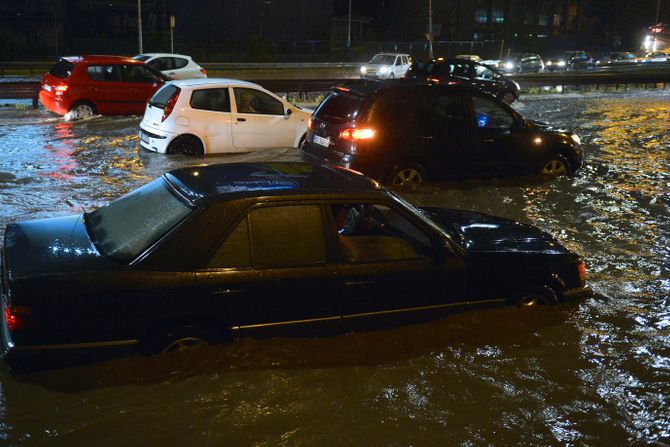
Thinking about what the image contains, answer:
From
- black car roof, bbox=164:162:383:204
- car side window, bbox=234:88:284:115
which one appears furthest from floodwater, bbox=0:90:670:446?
car side window, bbox=234:88:284:115

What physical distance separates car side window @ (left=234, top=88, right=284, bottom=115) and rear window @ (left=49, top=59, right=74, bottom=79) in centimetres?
573

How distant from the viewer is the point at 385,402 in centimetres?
473

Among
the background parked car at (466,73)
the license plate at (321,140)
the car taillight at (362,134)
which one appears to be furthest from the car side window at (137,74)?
the background parked car at (466,73)

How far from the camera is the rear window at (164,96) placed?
12594mm

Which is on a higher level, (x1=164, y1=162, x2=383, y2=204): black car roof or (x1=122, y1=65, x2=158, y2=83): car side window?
(x1=122, y1=65, x2=158, y2=83): car side window

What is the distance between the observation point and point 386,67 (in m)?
36.0

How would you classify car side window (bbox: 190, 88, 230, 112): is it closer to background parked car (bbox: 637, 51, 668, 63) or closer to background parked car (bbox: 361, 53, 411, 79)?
background parked car (bbox: 361, 53, 411, 79)

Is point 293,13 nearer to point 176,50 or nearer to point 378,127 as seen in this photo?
point 176,50

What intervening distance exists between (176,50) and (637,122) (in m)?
33.3

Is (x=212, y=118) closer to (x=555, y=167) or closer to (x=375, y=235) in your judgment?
(x=555, y=167)

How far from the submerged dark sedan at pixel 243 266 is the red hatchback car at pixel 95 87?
11.9m

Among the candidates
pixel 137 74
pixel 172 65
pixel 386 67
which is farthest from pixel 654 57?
pixel 137 74

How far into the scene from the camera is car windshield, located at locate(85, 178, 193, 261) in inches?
189

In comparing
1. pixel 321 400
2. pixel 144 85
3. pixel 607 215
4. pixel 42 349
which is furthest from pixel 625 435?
pixel 144 85
